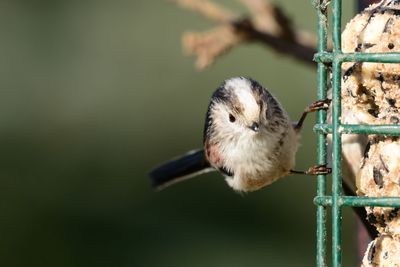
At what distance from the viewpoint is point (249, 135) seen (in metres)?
4.20

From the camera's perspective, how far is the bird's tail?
15.4ft

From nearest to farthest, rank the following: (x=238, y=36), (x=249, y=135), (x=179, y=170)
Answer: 1. (x=249, y=135)
2. (x=238, y=36)
3. (x=179, y=170)

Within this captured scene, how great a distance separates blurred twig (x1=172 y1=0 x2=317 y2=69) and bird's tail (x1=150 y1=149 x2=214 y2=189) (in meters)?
0.50

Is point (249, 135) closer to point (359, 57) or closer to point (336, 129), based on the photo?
point (336, 129)

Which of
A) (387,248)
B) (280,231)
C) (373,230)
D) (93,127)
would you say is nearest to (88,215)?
(93,127)

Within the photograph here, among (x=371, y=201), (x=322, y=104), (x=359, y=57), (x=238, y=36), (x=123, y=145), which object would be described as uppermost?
(x=238, y=36)

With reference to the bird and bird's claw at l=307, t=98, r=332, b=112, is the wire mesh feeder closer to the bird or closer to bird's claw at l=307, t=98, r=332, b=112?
bird's claw at l=307, t=98, r=332, b=112

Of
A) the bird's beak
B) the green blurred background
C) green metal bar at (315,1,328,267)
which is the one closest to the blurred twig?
the bird's beak

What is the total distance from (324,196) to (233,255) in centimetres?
380

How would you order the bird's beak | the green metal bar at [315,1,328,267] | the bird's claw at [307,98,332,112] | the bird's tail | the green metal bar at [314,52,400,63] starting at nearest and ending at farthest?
the green metal bar at [314,52,400,63]
the green metal bar at [315,1,328,267]
the bird's claw at [307,98,332,112]
the bird's beak
the bird's tail

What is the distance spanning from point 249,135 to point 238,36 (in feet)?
1.49

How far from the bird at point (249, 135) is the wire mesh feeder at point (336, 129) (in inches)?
33.5

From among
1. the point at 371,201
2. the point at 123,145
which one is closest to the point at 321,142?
the point at 371,201

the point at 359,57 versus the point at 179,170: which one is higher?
the point at 359,57
